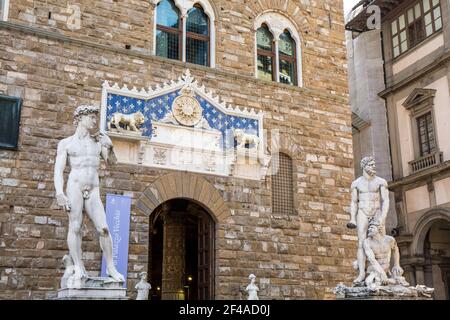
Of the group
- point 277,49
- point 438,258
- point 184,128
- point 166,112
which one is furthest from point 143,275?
point 438,258

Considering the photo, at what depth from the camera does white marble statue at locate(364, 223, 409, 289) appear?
9742 millimetres

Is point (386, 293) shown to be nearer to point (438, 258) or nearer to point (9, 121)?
point (9, 121)

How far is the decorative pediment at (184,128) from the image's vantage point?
39.5 feet

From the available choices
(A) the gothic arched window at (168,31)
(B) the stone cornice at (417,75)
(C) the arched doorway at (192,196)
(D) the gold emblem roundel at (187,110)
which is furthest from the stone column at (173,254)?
(B) the stone cornice at (417,75)

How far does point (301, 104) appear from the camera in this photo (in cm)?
1459

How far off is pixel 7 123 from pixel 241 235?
550 cm

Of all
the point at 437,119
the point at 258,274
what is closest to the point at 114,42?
the point at 258,274

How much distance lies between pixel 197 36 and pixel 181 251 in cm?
668

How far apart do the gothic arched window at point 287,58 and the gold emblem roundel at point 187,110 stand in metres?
2.82

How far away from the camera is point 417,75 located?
66.7 ft

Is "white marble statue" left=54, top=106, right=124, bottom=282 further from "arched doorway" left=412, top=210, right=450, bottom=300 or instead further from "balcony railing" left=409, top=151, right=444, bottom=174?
"arched doorway" left=412, top=210, right=450, bottom=300

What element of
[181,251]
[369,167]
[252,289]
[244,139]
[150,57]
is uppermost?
[150,57]

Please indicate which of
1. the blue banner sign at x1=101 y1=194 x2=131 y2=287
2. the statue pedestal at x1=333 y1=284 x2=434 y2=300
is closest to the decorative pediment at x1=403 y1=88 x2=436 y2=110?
the statue pedestal at x1=333 y1=284 x2=434 y2=300

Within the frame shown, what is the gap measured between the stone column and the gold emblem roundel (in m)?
4.72
